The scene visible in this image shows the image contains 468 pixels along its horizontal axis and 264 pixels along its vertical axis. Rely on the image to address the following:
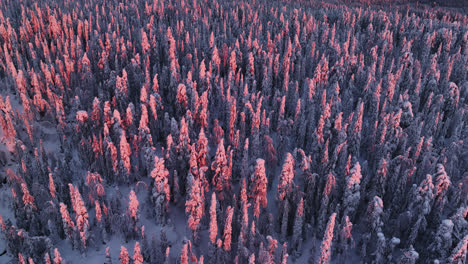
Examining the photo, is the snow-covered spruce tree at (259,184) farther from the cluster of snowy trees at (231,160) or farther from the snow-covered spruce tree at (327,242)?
the snow-covered spruce tree at (327,242)

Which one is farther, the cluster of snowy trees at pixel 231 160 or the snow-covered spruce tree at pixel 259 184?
the snow-covered spruce tree at pixel 259 184

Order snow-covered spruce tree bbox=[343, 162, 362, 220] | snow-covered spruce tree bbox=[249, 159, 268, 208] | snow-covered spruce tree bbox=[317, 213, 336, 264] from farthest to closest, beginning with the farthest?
snow-covered spruce tree bbox=[249, 159, 268, 208], snow-covered spruce tree bbox=[343, 162, 362, 220], snow-covered spruce tree bbox=[317, 213, 336, 264]

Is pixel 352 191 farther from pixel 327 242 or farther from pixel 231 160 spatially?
pixel 231 160

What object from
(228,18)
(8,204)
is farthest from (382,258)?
(228,18)

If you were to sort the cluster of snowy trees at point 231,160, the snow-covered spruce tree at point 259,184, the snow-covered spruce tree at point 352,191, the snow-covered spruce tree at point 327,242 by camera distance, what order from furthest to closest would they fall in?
the snow-covered spruce tree at point 259,184, the snow-covered spruce tree at point 352,191, the cluster of snowy trees at point 231,160, the snow-covered spruce tree at point 327,242

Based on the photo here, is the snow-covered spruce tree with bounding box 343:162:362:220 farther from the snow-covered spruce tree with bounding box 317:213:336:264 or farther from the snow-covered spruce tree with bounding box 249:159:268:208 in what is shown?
the snow-covered spruce tree with bounding box 249:159:268:208

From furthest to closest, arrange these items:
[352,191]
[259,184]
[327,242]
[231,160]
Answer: [231,160]
[259,184]
[352,191]
[327,242]

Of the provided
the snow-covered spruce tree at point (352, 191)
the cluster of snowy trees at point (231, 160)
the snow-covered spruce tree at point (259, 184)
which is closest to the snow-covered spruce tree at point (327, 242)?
the cluster of snowy trees at point (231, 160)

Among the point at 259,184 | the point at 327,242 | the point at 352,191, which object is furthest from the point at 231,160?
the point at 327,242

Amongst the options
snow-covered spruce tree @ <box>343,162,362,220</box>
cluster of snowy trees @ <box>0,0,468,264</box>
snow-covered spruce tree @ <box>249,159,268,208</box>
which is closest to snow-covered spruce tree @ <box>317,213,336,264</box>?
cluster of snowy trees @ <box>0,0,468,264</box>
